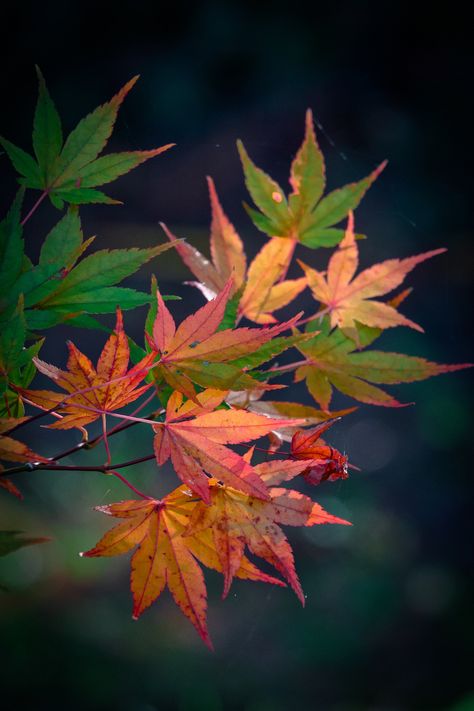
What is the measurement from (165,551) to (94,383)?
11 centimetres

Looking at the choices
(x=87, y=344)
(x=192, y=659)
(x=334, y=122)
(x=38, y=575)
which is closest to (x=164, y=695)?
(x=192, y=659)

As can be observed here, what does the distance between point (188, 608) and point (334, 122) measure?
94.8 inches

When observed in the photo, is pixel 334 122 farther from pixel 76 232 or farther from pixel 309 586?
pixel 76 232

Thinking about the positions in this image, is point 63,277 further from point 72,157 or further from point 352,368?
point 352,368

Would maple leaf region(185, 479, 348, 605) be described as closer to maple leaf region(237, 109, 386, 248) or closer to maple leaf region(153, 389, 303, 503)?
maple leaf region(153, 389, 303, 503)

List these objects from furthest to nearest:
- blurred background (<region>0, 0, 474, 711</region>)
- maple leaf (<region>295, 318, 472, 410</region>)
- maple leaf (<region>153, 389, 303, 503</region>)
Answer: blurred background (<region>0, 0, 474, 711</region>)
maple leaf (<region>295, 318, 472, 410</region>)
maple leaf (<region>153, 389, 303, 503</region>)

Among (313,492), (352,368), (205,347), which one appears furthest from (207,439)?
(313,492)

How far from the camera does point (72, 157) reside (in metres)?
0.41

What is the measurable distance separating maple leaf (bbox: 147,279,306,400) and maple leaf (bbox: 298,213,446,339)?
0.49 feet

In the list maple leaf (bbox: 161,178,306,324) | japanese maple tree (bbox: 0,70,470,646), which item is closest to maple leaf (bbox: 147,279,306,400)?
japanese maple tree (bbox: 0,70,470,646)

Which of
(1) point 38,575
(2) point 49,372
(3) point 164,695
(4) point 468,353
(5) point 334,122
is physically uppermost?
(2) point 49,372

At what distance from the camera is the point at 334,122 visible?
245cm

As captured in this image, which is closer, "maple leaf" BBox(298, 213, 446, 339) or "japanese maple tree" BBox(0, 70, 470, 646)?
"japanese maple tree" BBox(0, 70, 470, 646)

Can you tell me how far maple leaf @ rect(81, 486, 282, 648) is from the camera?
0.35 meters
